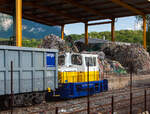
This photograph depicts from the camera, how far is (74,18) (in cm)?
3822

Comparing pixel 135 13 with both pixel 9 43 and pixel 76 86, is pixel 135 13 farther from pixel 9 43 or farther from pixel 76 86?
pixel 76 86

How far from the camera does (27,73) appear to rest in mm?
10789

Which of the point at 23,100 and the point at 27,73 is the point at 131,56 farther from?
the point at 23,100

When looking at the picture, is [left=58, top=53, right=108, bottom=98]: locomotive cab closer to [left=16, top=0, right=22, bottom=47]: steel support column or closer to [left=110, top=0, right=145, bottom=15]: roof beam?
[left=16, top=0, right=22, bottom=47]: steel support column

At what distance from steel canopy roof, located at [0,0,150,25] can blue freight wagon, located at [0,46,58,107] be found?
1654cm

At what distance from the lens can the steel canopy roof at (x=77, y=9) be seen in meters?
30.3

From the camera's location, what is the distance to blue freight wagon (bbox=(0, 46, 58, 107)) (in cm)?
991

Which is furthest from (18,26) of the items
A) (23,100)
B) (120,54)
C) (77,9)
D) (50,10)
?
(120,54)

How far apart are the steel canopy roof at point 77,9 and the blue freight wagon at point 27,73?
16539 millimetres

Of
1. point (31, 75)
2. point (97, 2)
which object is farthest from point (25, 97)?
point (97, 2)

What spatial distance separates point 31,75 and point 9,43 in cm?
1190

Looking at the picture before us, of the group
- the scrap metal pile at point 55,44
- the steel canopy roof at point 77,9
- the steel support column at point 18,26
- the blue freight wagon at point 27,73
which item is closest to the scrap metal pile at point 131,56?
the steel canopy roof at point 77,9

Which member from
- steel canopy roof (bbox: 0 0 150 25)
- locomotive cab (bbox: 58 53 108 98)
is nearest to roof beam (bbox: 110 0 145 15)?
steel canopy roof (bbox: 0 0 150 25)

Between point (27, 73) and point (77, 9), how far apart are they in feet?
82.1
